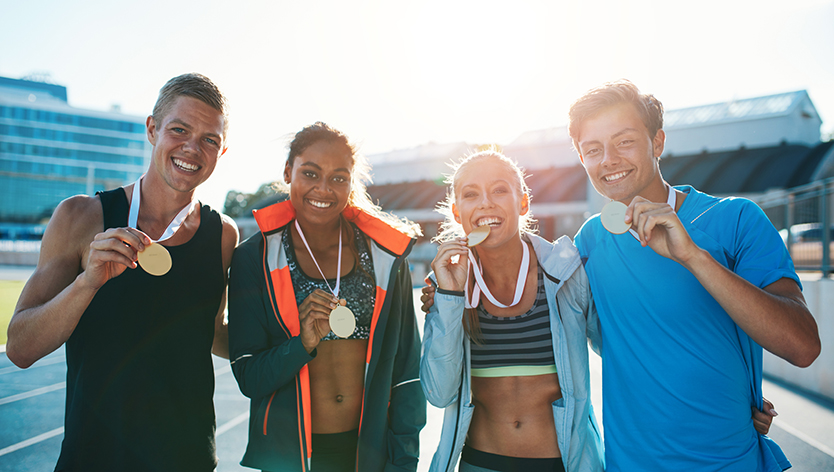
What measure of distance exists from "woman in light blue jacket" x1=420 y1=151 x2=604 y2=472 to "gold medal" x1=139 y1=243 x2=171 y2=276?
134 cm

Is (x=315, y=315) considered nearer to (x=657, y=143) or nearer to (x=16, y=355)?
(x=16, y=355)

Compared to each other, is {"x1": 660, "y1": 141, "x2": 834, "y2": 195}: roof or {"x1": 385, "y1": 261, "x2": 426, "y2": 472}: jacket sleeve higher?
{"x1": 660, "y1": 141, "x2": 834, "y2": 195}: roof

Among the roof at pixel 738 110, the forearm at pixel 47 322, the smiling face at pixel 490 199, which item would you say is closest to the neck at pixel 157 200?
the forearm at pixel 47 322

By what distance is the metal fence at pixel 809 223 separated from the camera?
7.12 metres

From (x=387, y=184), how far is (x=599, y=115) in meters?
34.5

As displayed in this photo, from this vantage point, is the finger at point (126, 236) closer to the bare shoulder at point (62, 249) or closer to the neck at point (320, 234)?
the bare shoulder at point (62, 249)

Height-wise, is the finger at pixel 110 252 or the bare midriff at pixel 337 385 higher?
the finger at pixel 110 252

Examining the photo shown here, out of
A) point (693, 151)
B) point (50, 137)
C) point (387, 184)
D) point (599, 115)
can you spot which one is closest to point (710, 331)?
point (599, 115)

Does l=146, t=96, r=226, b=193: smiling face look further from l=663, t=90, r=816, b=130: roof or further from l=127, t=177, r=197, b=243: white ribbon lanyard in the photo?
l=663, t=90, r=816, b=130: roof

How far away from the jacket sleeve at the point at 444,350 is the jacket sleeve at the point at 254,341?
0.67 metres

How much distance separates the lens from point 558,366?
238 centimetres

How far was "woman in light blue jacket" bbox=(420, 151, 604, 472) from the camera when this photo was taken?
2363 mm

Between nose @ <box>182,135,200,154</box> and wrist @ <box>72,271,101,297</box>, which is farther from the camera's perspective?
nose @ <box>182,135,200,154</box>

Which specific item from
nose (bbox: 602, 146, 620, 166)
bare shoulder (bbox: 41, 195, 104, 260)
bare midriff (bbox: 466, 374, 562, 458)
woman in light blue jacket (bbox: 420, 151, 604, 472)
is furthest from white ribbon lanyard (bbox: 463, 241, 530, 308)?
bare shoulder (bbox: 41, 195, 104, 260)
